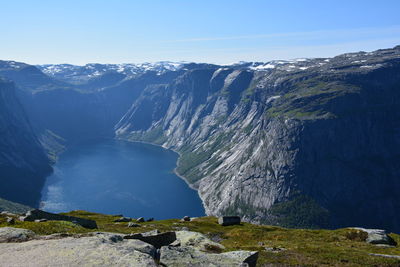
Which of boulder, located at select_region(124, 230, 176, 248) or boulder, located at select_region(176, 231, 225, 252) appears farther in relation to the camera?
boulder, located at select_region(176, 231, 225, 252)

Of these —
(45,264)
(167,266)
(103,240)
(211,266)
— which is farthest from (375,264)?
(45,264)

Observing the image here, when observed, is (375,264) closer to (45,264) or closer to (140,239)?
(140,239)

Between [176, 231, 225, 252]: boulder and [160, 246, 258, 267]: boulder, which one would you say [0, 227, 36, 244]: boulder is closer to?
[160, 246, 258, 267]: boulder

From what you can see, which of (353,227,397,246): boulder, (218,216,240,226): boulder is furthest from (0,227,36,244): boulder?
(218,216,240,226): boulder

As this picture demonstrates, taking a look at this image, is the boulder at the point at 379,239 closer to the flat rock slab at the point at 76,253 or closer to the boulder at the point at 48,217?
the flat rock slab at the point at 76,253

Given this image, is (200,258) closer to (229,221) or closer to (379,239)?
(379,239)
